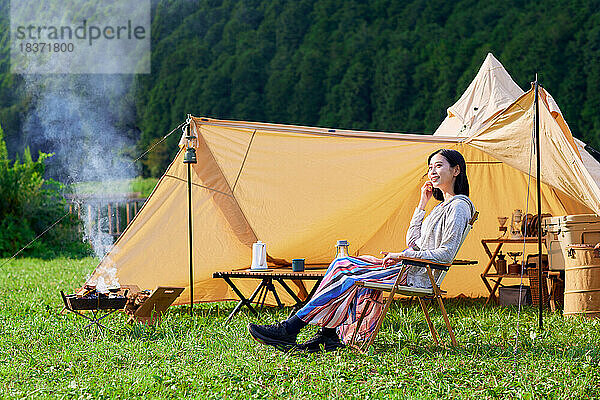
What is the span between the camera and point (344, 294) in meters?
3.61

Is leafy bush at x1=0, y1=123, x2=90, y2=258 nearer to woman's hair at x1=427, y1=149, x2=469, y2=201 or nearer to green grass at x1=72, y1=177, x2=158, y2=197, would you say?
green grass at x1=72, y1=177, x2=158, y2=197

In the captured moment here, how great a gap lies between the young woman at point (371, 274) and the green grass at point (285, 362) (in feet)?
0.43

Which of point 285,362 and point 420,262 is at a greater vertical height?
point 420,262

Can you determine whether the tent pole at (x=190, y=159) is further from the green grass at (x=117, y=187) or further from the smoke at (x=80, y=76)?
the smoke at (x=80, y=76)

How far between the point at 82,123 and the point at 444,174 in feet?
43.3

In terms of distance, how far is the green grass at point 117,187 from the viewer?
40.8 ft

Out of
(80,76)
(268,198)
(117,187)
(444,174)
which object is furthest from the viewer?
(80,76)

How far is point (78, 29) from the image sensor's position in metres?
17.9

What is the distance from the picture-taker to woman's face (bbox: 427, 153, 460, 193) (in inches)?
150

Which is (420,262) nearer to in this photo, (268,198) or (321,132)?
(321,132)

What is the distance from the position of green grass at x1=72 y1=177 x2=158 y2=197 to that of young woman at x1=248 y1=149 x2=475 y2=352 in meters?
9.11

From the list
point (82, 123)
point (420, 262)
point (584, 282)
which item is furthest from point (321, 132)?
point (82, 123)

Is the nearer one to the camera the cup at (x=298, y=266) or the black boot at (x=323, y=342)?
the black boot at (x=323, y=342)

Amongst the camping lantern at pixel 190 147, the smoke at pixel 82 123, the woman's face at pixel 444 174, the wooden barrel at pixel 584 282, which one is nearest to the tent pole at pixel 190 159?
the camping lantern at pixel 190 147
